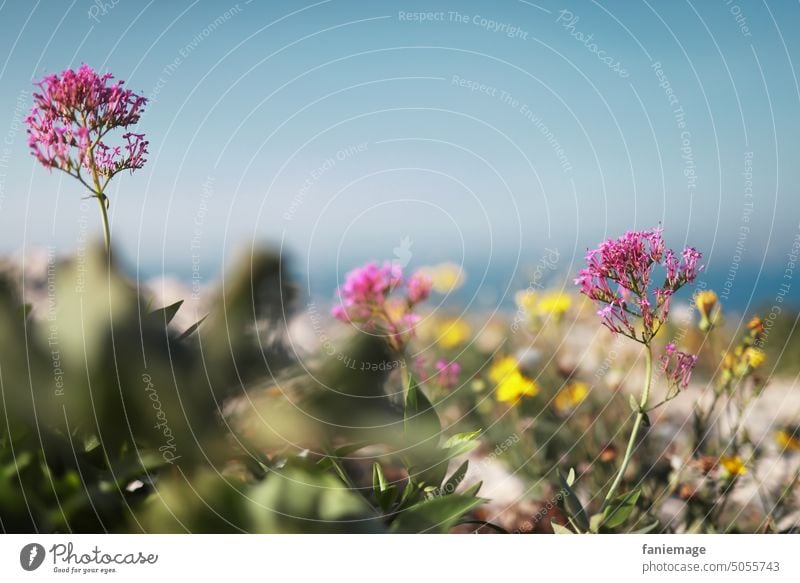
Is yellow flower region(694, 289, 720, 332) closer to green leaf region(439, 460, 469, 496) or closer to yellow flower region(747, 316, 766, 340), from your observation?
yellow flower region(747, 316, 766, 340)

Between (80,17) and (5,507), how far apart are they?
29.7 inches

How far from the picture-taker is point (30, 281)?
1.30 m

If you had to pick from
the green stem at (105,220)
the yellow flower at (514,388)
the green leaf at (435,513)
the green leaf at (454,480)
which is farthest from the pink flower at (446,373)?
the green stem at (105,220)

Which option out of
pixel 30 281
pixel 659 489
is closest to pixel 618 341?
pixel 659 489

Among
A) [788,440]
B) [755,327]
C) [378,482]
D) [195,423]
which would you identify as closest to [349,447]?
[378,482]

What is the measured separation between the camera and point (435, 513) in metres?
0.82

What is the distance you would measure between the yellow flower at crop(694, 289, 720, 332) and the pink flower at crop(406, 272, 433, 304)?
0.42 metres

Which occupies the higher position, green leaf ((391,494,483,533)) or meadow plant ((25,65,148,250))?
meadow plant ((25,65,148,250))

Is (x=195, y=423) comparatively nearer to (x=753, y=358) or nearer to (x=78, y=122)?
(x=78, y=122)

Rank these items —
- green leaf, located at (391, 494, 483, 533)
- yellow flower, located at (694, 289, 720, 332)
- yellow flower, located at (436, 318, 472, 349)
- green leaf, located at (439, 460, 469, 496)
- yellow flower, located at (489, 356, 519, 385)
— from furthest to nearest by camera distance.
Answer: yellow flower, located at (436, 318, 472, 349) → yellow flower, located at (489, 356, 519, 385) → yellow flower, located at (694, 289, 720, 332) → green leaf, located at (439, 460, 469, 496) → green leaf, located at (391, 494, 483, 533)

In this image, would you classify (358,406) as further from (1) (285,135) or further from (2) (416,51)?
(2) (416,51)

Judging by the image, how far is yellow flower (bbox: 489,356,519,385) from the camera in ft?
4.78

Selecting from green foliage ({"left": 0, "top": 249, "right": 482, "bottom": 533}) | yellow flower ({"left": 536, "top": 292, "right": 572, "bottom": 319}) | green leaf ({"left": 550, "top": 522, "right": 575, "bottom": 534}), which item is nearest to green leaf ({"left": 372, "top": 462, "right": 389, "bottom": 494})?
green foliage ({"left": 0, "top": 249, "right": 482, "bottom": 533})

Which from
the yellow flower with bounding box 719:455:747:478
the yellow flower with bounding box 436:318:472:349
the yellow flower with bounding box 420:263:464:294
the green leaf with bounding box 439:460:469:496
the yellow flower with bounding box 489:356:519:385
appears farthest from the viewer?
the yellow flower with bounding box 436:318:472:349
